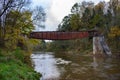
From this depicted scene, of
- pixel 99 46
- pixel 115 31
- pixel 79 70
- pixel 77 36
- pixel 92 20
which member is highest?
pixel 92 20

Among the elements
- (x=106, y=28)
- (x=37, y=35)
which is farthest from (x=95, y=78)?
(x=106, y=28)

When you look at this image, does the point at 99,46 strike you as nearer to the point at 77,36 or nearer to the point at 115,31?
the point at 115,31

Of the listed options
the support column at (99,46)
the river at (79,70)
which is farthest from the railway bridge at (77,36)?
the river at (79,70)

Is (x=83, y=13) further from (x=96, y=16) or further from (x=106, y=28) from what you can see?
(x=106, y=28)

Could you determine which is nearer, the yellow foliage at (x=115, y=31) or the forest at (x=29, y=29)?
the forest at (x=29, y=29)

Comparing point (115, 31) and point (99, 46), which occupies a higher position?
point (115, 31)

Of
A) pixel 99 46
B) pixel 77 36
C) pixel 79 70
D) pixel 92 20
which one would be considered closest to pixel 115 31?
pixel 99 46

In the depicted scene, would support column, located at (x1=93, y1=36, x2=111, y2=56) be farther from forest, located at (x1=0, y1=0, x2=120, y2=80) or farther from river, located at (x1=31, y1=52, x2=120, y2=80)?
river, located at (x1=31, y1=52, x2=120, y2=80)

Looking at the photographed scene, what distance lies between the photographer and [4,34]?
3222 cm

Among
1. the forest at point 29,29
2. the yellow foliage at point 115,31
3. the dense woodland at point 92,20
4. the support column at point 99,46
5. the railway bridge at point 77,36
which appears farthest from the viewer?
the dense woodland at point 92,20

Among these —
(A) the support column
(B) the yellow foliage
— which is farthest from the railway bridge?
(B) the yellow foliage

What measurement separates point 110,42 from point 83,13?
20812 mm

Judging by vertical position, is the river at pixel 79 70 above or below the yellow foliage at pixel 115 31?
below

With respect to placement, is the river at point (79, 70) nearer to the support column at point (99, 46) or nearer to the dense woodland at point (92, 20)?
the support column at point (99, 46)
